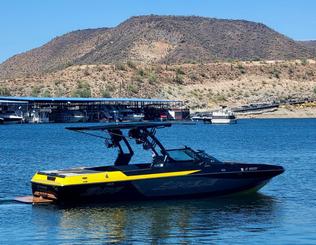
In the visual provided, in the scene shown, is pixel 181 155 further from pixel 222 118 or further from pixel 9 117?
pixel 9 117

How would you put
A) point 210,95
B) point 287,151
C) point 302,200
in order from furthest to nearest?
point 210,95 → point 287,151 → point 302,200

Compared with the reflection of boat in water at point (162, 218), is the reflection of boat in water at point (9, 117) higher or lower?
higher

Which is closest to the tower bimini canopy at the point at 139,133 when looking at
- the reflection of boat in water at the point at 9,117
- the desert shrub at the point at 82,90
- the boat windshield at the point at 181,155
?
the boat windshield at the point at 181,155

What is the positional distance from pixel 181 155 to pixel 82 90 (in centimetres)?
15983

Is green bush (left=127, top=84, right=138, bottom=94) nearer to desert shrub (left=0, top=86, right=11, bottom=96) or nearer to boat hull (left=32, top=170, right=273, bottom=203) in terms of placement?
desert shrub (left=0, top=86, right=11, bottom=96)

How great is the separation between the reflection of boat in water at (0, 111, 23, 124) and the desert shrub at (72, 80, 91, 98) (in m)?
26.3

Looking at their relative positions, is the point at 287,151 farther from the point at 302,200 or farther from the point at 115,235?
the point at 115,235

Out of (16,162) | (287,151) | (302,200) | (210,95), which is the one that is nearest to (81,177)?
(302,200)

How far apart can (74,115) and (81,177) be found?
453 feet

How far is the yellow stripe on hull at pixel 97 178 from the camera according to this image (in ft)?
98.9

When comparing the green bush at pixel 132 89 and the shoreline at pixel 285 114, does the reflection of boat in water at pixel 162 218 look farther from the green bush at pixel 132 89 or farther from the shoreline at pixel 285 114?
the green bush at pixel 132 89

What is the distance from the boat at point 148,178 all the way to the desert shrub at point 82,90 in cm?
15596

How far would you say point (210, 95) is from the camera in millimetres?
191125

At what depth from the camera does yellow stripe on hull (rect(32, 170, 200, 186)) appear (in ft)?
98.9
